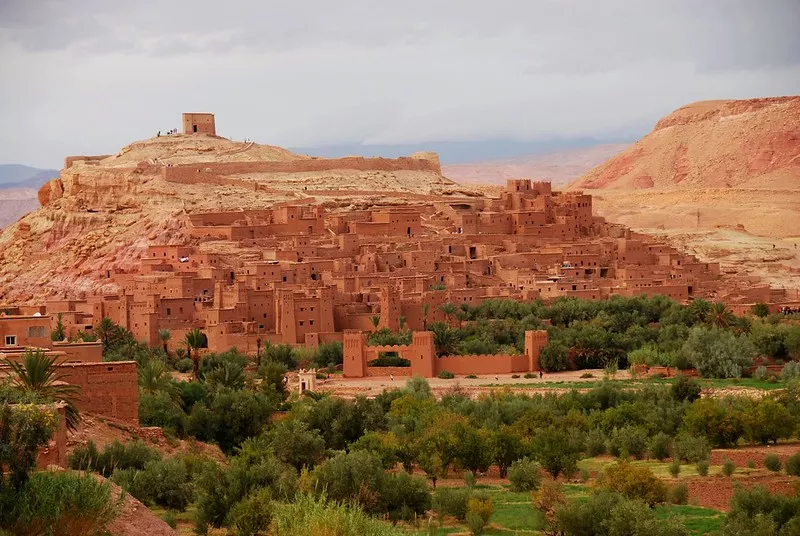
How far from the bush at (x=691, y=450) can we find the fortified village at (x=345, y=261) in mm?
14405

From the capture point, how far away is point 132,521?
1639 centimetres

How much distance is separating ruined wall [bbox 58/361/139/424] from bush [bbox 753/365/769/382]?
22.0 meters

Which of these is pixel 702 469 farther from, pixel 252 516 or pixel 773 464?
→ pixel 252 516

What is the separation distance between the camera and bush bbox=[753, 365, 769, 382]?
41925 millimetres

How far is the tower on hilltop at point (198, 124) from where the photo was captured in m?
73.5

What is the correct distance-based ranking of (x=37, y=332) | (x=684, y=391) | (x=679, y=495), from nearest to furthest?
(x=679, y=495) → (x=37, y=332) → (x=684, y=391)

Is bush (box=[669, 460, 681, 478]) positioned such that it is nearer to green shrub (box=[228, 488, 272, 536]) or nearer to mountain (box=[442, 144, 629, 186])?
green shrub (box=[228, 488, 272, 536])

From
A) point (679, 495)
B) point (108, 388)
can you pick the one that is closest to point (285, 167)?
point (679, 495)

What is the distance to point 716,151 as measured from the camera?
110 m

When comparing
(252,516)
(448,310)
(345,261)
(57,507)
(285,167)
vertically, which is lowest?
(252,516)

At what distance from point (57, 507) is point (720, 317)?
3399 centimetres

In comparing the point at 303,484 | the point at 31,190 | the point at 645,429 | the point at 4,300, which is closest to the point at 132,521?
the point at 303,484

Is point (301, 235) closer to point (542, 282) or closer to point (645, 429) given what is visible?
point (542, 282)

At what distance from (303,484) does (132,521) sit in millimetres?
5861
